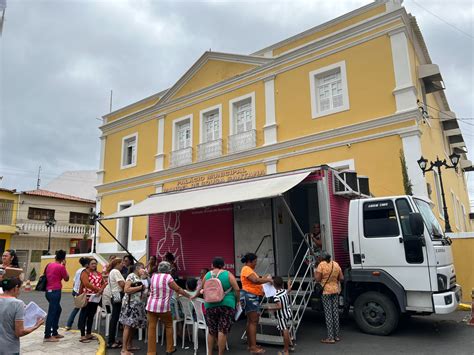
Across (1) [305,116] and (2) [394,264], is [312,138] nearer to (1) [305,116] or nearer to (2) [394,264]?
(1) [305,116]

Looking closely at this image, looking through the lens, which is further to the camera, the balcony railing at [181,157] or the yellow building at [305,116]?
the balcony railing at [181,157]

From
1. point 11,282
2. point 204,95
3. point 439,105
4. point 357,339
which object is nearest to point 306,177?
point 357,339

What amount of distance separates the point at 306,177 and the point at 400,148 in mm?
5579

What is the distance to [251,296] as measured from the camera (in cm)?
589

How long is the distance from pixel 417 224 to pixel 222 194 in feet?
12.5

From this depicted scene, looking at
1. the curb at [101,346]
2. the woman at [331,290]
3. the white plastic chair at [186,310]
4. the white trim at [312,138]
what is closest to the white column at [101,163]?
the white trim at [312,138]

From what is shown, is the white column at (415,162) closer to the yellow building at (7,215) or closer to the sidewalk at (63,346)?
the sidewalk at (63,346)

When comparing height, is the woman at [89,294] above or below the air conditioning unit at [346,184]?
below

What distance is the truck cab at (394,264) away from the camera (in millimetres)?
6066

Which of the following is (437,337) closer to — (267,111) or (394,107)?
(394,107)

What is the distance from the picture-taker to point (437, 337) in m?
6.32

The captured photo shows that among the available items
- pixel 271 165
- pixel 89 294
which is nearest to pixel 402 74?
pixel 271 165

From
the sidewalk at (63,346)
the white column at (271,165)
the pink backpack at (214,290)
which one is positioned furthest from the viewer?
the white column at (271,165)

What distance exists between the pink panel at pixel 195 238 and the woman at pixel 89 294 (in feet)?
7.79
